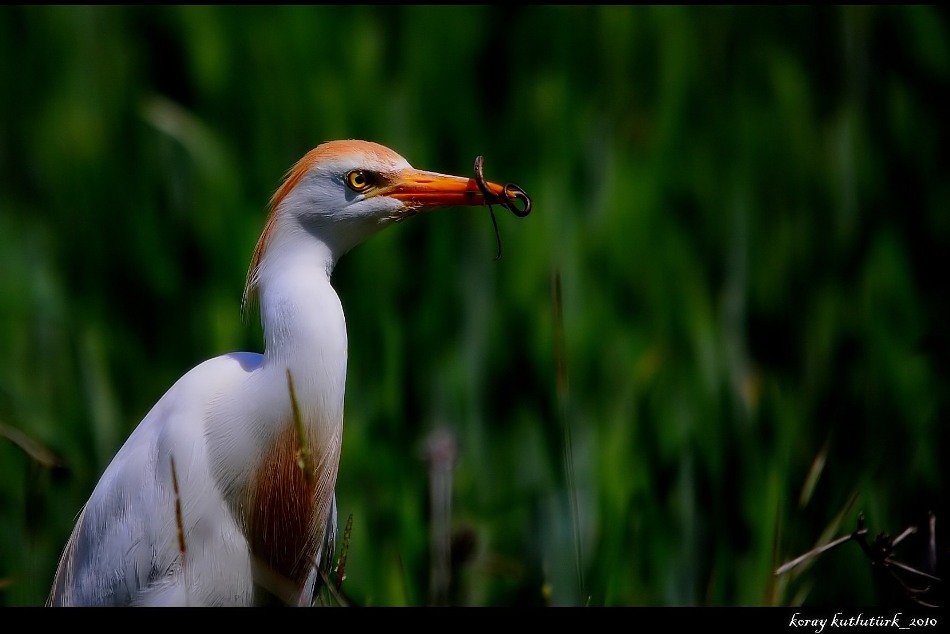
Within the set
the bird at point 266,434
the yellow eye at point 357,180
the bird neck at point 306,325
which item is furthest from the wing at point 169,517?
the yellow eye at point 357,180

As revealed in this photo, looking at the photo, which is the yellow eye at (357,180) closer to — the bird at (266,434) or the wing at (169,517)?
the bird at (266,434)

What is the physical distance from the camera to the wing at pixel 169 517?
134 cm

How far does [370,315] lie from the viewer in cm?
223

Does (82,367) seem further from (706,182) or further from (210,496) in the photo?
(706,182)

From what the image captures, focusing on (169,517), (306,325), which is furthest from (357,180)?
(169,517)

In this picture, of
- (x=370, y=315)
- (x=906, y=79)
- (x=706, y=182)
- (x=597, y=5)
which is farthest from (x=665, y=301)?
(x=597, y=5)

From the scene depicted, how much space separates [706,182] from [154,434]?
151cm

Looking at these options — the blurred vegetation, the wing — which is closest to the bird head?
the wing

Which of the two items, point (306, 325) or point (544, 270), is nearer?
point (306, 325)

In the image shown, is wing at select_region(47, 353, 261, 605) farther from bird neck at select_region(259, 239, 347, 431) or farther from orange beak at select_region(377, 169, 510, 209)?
orange beak at select_region(377, 169, 510, 209)

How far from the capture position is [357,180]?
131 cm

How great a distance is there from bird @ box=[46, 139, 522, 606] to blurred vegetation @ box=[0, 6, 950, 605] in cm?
18

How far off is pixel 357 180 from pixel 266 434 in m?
0.33

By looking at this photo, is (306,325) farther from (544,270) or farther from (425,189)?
(544,270)
